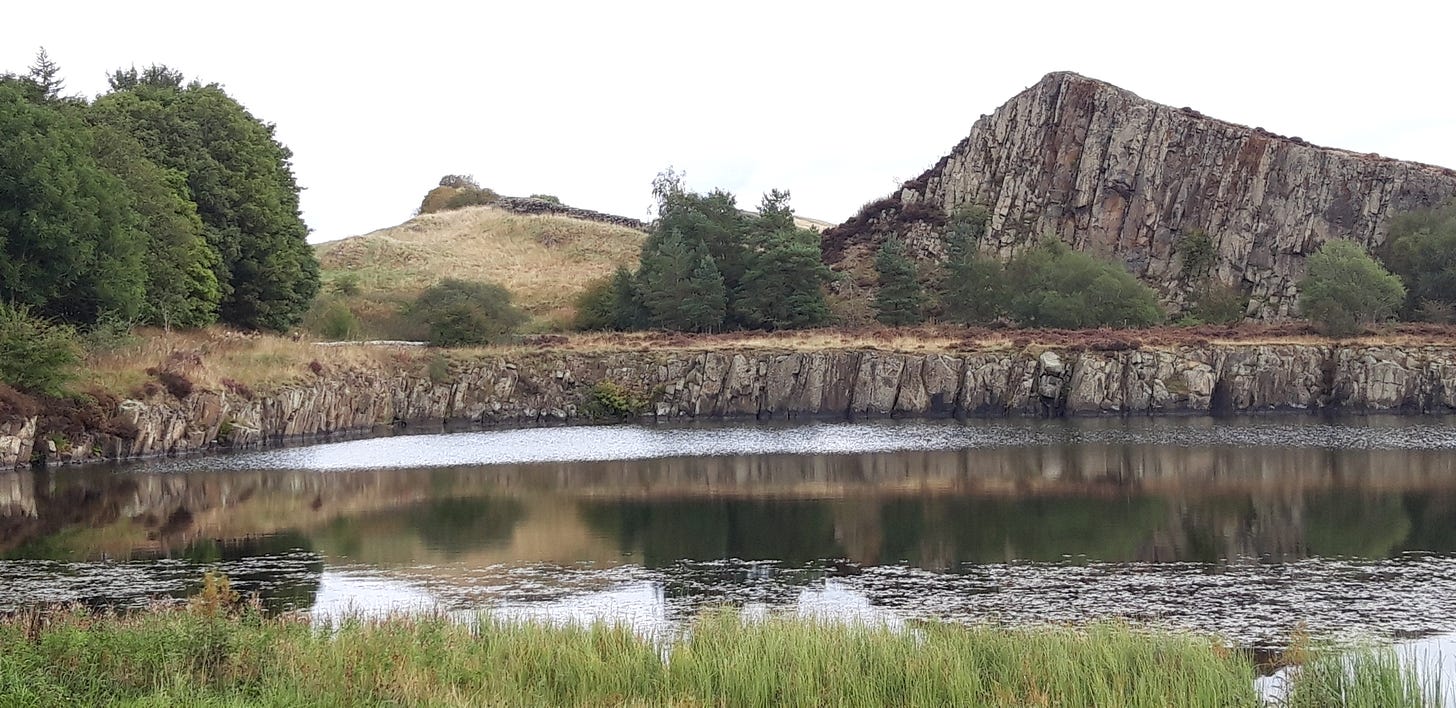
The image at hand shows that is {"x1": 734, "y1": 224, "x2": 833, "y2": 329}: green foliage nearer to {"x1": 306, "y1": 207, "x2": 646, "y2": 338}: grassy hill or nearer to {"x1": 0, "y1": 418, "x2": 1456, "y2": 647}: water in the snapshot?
{"x1": 306, "y1": 207, "x2": 646, "y2": 338}: grassy hill

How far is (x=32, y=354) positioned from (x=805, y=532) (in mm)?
29363

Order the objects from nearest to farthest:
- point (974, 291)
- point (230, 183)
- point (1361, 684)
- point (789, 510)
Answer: point (1361, 684)
point (789, 510)
point (230, 183)
point (974, 291)

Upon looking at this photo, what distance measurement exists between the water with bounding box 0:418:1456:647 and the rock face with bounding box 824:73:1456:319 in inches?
1852

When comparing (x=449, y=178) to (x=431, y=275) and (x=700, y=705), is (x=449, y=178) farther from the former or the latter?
(x=700, y=705)

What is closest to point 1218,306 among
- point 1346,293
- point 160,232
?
point 1346,293

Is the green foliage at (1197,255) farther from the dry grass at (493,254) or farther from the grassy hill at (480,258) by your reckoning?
the dry grass at (493,254)

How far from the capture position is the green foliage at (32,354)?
142 feet

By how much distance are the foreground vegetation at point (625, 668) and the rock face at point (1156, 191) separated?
82355 millimetres

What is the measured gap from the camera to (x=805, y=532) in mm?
28703

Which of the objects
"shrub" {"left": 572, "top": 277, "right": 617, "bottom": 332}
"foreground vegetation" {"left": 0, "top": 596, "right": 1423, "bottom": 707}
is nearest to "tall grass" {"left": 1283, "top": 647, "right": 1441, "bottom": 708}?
"foreground vegetation" {"left": 0, "top": 596, "right": 1423, "bottom": 707}

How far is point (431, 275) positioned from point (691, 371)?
156 ft

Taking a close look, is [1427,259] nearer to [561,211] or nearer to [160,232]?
[160,232]

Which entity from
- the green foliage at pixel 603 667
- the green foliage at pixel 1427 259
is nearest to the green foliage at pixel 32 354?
the green foliage at pixel 603 667

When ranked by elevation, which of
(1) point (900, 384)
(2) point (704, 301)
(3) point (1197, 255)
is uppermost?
(3) point (1197, 255)
